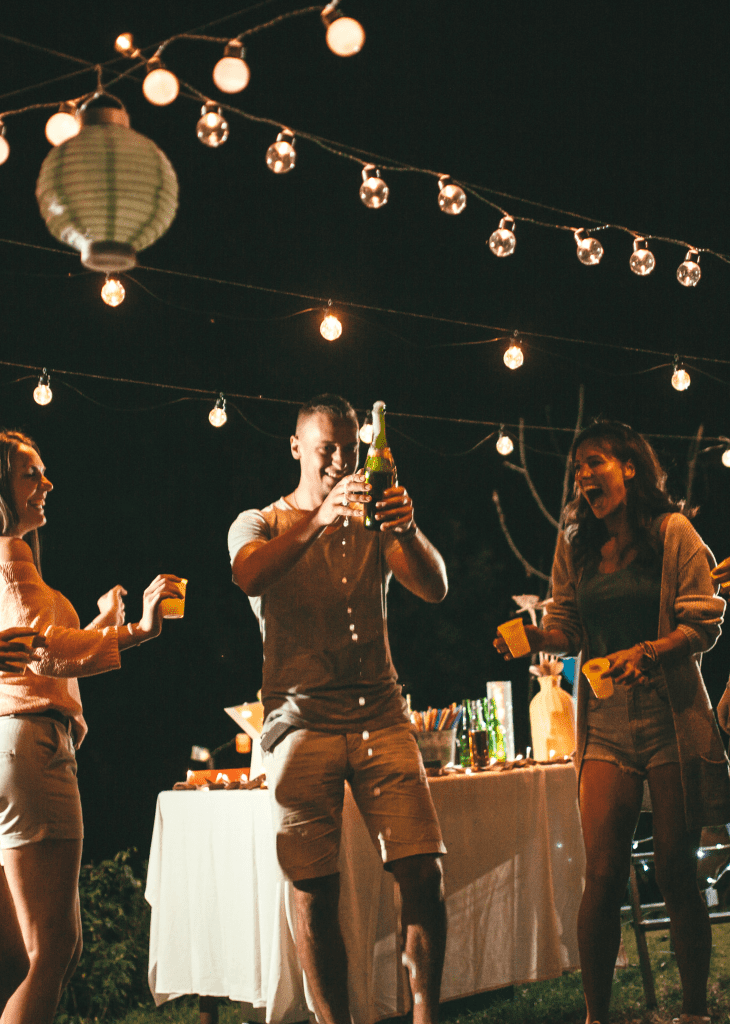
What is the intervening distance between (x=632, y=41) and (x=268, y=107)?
1860 millimetres

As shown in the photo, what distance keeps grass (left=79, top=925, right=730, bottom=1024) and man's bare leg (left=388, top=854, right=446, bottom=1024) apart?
103 cm

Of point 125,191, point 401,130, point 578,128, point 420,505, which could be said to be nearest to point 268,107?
point 401,130

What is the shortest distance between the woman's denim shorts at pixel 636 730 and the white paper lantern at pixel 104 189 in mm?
1661

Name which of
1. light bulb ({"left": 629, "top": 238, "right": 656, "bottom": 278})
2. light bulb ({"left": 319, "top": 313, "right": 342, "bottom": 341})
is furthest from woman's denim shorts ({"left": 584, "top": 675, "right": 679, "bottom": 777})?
light bulb ({"left": 319, "top": 313, "right": 342, "bottom": 341})

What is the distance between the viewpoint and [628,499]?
9.43 ft

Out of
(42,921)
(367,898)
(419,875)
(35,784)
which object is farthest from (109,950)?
(419,875)

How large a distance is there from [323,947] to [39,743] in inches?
31.1

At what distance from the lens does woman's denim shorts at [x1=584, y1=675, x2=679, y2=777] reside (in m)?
2.60

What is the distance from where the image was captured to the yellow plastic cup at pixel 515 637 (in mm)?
2670

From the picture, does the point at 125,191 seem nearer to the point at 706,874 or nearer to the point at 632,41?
the point at 706,874

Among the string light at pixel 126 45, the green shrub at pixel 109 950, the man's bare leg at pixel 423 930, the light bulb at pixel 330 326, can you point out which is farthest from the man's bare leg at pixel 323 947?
the light bulb at pixel 330 326

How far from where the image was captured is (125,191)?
248 cm

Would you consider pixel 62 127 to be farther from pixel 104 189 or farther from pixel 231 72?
pixel 231 72

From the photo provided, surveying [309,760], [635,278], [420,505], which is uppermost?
[635,278]
